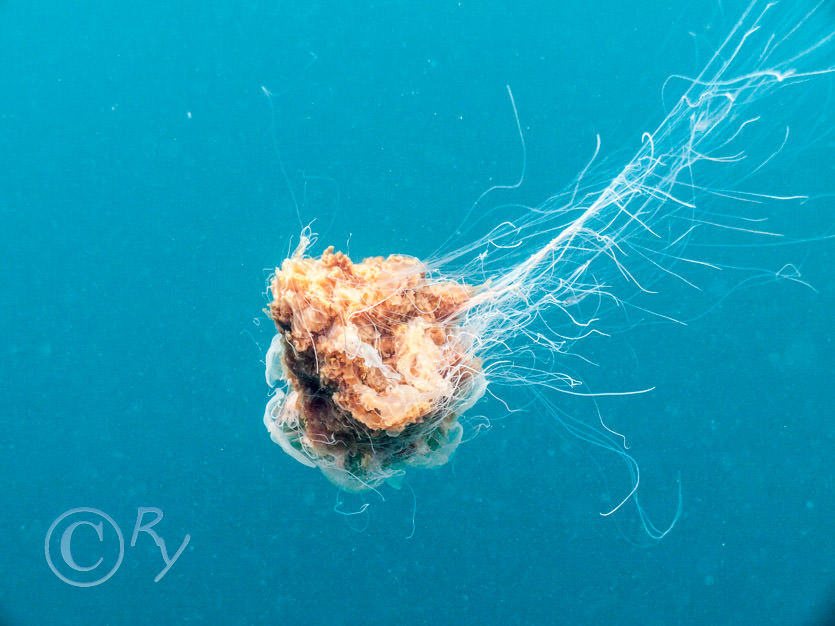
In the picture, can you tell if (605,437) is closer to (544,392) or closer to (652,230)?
(544,392)

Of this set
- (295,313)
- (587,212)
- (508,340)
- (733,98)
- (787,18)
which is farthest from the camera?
(787,18)

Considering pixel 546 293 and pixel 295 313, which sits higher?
pixel 546 293

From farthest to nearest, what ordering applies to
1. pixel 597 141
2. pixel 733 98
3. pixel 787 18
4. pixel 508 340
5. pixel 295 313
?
pixel 597 141 < pixel 787 18 < pixel 508 340 < pixel 733 98 < pixel 295 313

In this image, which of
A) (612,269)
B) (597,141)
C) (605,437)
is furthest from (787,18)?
(605,437)

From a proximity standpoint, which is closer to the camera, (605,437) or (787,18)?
(787,18)

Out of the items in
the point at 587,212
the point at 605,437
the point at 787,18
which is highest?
the point at 787,18
